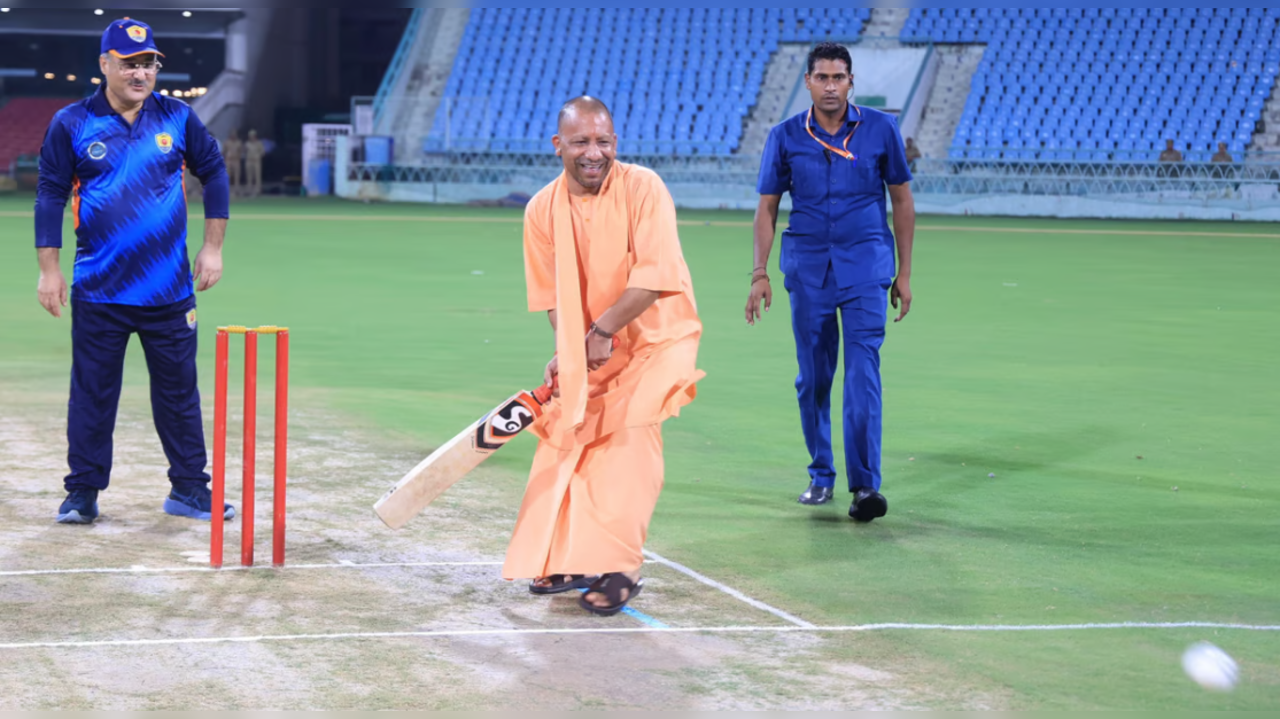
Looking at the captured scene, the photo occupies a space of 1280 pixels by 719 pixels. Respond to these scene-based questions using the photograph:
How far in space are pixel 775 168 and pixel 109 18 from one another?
4542 cm

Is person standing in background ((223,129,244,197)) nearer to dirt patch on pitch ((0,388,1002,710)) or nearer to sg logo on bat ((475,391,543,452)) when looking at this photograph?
dirt patch on pitch ((0,388,1002,710))

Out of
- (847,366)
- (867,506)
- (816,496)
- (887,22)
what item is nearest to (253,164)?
(887,22)

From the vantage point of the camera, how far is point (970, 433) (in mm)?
9609

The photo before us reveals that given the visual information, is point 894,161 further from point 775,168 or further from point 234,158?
point 234,158

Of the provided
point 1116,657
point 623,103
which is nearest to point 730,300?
point 1116,657

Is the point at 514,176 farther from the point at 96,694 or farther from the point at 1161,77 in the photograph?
the point at 96,694

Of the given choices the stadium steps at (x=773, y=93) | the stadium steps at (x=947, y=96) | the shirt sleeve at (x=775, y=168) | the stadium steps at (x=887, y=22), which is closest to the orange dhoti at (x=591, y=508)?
the shirt sleeve at (x=775, y=168)

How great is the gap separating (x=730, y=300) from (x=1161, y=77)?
26403 millimetres

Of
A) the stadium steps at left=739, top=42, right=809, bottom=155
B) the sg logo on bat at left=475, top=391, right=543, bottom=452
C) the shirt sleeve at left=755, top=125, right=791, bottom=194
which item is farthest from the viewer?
the stadium steps at left=739, top=42, right=809, bottom=155

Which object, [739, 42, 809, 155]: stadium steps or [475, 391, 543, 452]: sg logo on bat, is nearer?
[475, 391, 543, 452]: sg logo on bat

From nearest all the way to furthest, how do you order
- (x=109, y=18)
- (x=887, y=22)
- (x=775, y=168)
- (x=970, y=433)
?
(x=775, y=168)
(x=970, y=433)
(x=887, y=22)
(x=109, y=18)

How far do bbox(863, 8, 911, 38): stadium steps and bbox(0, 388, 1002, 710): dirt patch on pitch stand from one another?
3749cm

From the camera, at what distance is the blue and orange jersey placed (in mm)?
7070

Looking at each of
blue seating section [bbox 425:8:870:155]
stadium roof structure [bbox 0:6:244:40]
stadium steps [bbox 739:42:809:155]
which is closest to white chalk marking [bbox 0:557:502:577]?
blue seating section [bbox 425:8:870:155]
